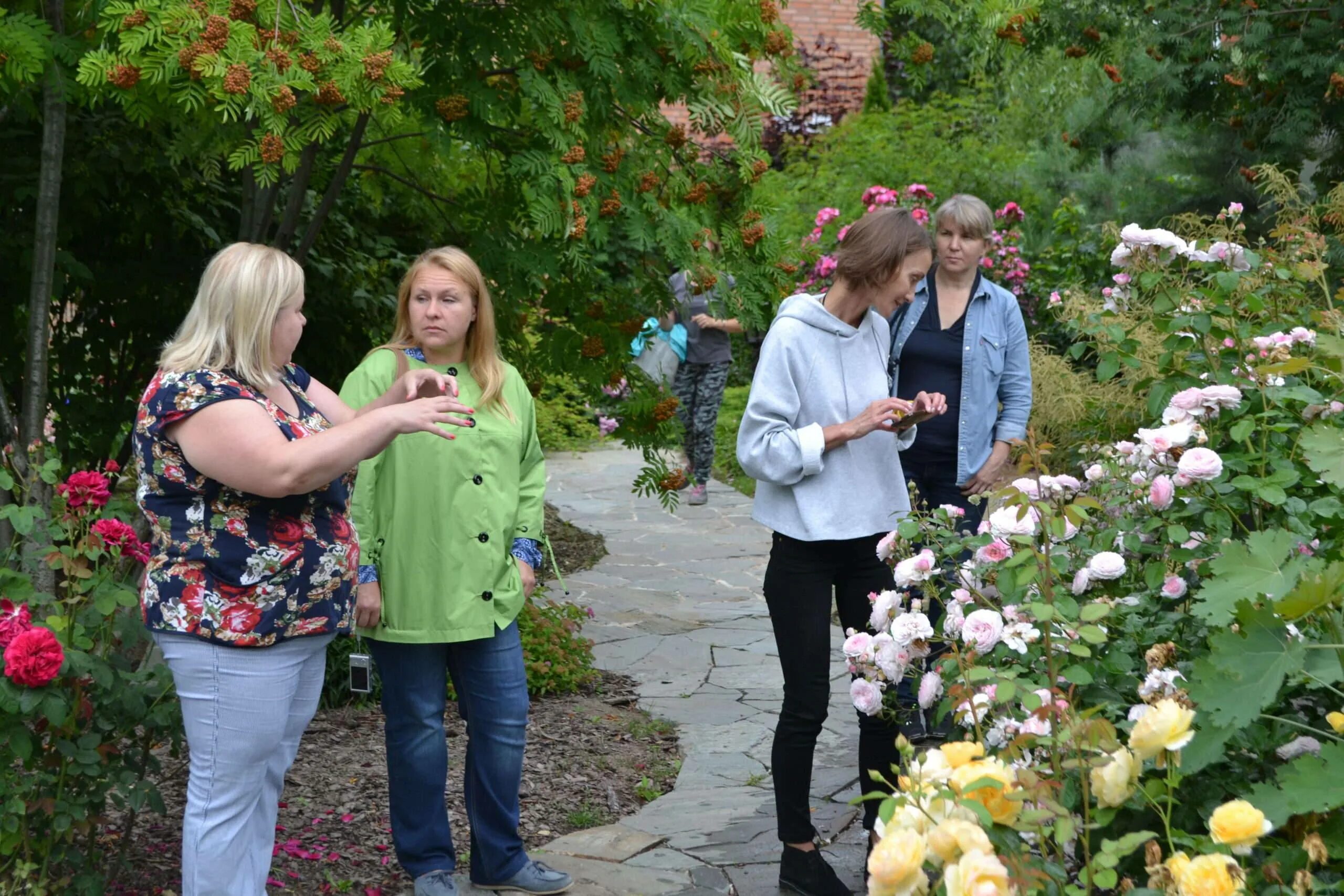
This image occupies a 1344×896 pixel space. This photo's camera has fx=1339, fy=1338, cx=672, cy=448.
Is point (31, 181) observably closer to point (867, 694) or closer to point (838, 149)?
point (867, 694)

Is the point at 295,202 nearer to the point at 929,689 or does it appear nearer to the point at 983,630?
the point at 929,689

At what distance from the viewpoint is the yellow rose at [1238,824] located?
1512 mm

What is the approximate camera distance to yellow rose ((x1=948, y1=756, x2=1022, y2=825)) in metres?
1.58

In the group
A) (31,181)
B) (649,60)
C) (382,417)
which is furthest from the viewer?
(31,181)

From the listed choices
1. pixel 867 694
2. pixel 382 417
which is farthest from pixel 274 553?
pixel 867 694

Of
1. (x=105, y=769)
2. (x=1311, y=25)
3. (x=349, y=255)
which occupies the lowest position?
(x=105, y=769)

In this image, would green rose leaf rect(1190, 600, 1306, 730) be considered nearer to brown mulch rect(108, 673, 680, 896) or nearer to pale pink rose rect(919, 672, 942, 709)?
pale pink rose rect(919, 672, 942, 709)

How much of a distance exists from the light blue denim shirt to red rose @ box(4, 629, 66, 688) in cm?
268

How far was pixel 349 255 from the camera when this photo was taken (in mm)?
6098

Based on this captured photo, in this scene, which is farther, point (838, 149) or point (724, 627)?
point (838, 149)

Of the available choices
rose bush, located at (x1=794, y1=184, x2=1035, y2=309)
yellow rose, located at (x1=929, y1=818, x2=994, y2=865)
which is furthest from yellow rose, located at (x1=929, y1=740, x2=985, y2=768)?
rose bush, located at (x1=794, y1=184, x2=1035, y2=309)

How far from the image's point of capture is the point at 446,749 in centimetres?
362

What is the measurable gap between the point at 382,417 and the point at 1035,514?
52.1 inches

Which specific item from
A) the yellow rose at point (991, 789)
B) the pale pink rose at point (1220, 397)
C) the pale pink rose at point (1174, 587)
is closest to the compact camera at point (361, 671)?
the pale pink rose at point (1174, 587)
